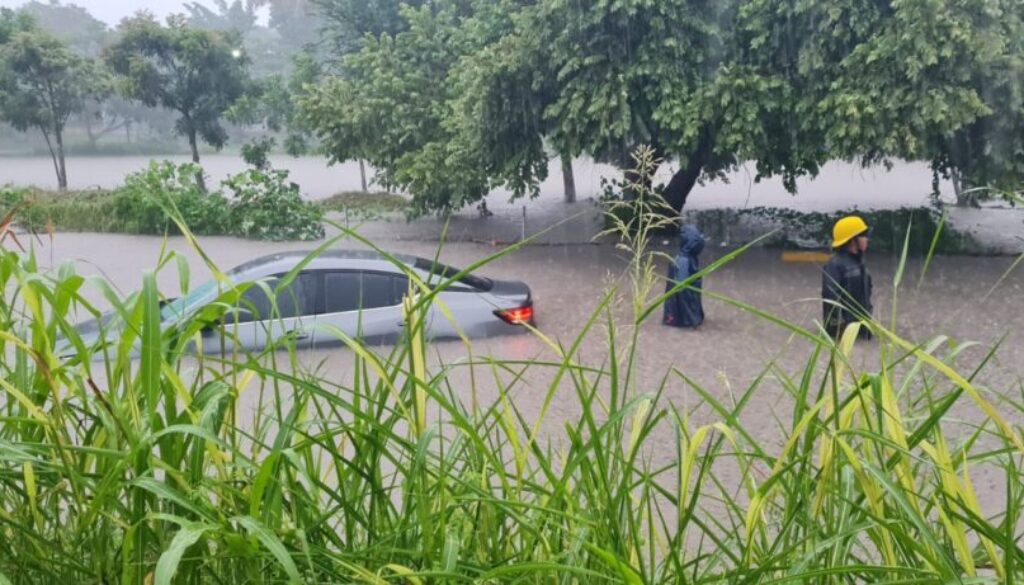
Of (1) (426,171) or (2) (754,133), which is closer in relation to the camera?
(2) (754,133)

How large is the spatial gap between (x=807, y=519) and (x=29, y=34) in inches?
822

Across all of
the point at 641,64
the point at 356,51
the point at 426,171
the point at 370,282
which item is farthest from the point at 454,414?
the point at 356,51

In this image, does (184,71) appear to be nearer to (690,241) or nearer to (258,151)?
(258,151)

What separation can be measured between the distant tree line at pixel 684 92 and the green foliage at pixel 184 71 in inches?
191

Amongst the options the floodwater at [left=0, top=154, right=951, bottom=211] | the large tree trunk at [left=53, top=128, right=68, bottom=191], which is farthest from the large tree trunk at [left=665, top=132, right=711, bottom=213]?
the large tree trunk at [left=53, top=128, right=68, bottom=191]

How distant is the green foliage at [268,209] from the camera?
16.4 metres

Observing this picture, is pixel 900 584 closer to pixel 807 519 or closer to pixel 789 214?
pixel 807 519

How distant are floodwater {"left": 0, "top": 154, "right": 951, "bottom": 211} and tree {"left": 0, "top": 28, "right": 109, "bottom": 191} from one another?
547mm

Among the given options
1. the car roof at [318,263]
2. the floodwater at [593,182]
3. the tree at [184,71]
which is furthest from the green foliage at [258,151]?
the car roof at [318,263]

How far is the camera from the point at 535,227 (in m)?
17.8

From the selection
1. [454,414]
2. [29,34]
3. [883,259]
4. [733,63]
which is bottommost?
[883,259]

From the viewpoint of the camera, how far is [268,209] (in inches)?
666

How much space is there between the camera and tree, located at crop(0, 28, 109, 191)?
778 inches

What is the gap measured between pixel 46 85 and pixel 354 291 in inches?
587
